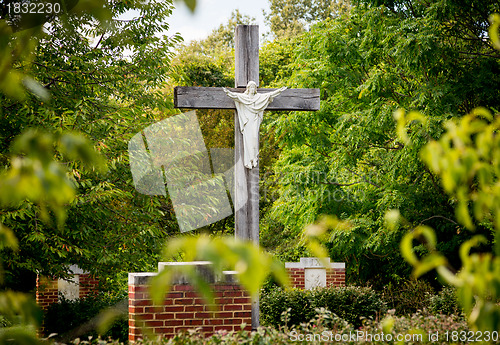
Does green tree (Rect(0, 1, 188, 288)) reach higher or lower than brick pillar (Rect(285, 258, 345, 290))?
higher

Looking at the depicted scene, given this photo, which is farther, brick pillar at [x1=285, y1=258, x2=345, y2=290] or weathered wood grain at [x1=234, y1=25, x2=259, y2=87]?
brick pillar at [x1=285, y1=258, x2=345, y2=290]

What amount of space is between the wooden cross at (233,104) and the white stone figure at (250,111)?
0.08m

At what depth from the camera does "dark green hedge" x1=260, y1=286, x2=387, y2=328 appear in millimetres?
9266

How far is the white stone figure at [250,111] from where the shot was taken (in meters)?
6.18

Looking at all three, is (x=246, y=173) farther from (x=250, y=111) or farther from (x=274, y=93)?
(x=274, y=93)

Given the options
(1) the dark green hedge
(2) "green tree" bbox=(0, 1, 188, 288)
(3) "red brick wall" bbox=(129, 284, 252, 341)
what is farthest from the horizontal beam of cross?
(1) the dark green hedge

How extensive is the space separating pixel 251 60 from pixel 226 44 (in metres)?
26.1

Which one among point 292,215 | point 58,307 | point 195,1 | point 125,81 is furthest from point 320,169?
point 195,1

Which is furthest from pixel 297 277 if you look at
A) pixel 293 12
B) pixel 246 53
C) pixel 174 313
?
pixel 293 12

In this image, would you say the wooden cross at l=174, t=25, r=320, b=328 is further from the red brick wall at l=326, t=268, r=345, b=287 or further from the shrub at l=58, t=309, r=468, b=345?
the red brick wall at l=326, t=268, r=345, b=287

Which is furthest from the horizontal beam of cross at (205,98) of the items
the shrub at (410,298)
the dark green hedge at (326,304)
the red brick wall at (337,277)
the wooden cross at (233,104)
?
the red brick wall at (337,277)

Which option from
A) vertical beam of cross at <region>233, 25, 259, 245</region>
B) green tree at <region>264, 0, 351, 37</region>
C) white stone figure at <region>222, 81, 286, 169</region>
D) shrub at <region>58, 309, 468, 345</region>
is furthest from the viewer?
Answer: green tree at <region>264, 0, 351, 37</region>

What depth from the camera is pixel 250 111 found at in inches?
249

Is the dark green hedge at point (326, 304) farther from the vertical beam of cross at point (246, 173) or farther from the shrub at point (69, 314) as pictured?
the vertical beam of cross at point (246, 173)
